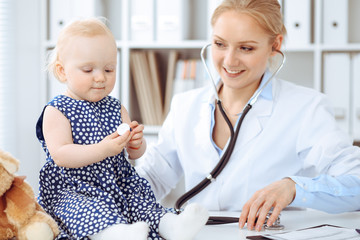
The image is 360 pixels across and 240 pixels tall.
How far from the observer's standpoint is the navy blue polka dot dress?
97cm

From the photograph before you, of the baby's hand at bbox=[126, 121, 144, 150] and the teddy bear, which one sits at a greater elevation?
the baby's hand at bbox=[126, 121, 144, 150]

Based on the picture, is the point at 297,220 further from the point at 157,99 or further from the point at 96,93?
the point at 157,99

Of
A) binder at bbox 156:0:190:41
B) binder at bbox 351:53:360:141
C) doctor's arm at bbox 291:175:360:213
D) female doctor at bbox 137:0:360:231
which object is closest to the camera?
doctor's arm at bbox 291:175:360:213

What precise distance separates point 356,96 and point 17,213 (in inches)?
77.7

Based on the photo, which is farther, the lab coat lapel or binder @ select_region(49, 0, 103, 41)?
binder @ select_region(49, 0, 103, 41)

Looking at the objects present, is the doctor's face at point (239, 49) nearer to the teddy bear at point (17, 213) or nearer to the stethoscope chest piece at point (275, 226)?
the stethoscope chest piece at point (275, 226)

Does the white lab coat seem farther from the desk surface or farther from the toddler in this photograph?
the toddler

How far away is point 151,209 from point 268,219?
0.30 metres

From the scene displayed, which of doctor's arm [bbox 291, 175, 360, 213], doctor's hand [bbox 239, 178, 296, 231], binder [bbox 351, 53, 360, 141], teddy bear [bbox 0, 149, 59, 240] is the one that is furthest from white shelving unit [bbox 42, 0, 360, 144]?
teddy bear [bbox 0, 149, 59, 240]

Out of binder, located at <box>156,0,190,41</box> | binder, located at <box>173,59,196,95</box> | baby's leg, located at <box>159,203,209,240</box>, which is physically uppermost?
binder, located at <box>156,0,190,41</box>

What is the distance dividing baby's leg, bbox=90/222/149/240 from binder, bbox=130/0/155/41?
189 centimetres

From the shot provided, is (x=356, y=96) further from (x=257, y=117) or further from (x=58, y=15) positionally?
(x=58, y=15)

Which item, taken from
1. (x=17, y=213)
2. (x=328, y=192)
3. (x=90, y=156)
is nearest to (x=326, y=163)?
(x=328, y=192)

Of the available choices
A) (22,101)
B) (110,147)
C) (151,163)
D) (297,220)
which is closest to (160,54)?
(22,101)
